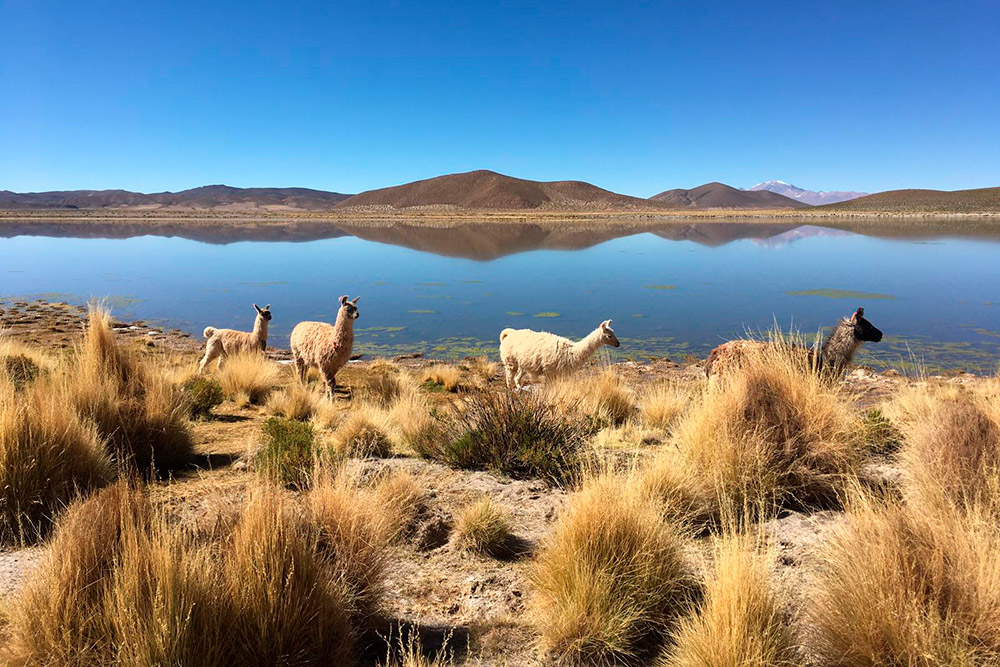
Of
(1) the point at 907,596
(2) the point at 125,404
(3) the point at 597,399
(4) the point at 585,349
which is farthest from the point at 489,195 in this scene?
(1) the point at 907,596

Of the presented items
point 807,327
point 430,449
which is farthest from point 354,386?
point 807,327

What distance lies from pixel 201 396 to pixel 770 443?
6.19m

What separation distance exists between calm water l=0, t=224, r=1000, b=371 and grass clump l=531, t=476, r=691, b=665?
5.97m

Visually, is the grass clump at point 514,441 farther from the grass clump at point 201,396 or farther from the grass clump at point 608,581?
the grass clump at point 201,396

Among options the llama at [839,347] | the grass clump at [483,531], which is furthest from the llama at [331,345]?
the llama at [839,347]

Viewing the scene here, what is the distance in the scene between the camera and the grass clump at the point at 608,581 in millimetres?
2598

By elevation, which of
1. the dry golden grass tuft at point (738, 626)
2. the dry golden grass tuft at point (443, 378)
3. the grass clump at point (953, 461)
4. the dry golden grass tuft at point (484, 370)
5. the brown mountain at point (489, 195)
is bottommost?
the dry golden grass tuft at point (484, 370)

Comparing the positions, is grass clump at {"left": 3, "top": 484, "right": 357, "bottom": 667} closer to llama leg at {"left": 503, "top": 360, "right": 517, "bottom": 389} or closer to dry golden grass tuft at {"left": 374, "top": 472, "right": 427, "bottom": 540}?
dry golden grass tuft at {"left": 374, "top": 472, "right": 427, "bottom": 540}

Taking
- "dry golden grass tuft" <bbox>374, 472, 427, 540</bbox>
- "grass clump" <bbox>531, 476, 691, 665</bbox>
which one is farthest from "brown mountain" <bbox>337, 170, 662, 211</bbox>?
"grass clump" <bbox>531, 476, 691, 665</bbox>

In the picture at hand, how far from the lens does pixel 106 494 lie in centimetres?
255

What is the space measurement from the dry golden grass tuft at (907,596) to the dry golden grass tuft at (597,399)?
3.42m

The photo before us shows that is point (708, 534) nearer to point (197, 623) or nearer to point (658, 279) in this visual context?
point (197, 623)

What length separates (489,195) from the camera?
152125 millimetres

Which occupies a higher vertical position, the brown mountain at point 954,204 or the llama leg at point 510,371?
the brown mountain at point 954,204
